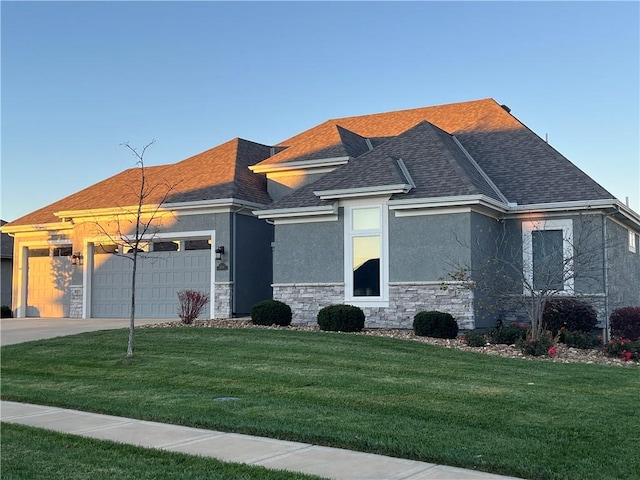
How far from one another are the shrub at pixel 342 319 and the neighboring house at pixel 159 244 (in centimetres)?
534

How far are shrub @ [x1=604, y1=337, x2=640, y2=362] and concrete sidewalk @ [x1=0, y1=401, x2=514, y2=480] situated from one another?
384 inches

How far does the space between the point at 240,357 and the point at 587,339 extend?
27.0 feet

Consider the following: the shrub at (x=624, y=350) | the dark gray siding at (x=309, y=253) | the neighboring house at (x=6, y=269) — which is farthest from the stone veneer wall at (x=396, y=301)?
the neighboring house at (x=6, y=269)

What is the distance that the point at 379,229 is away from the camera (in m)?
18.5

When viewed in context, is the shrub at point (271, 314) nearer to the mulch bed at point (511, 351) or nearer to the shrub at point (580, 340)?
the mulch bed at point (511, 351)

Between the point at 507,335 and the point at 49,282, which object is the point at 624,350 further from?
the point at 49,282

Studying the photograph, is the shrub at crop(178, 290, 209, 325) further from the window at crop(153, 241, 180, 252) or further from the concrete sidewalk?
the concrete sidewalk

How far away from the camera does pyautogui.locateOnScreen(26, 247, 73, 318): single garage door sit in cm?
2653

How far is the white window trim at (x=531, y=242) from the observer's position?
59.7ft

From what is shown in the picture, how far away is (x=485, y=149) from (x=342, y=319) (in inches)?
326

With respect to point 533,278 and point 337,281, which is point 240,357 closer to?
point 337,281

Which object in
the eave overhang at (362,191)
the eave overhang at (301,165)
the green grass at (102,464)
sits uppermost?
the eave overhang at (301,165)

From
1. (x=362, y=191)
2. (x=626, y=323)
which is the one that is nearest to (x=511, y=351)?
(x=626, y=323)

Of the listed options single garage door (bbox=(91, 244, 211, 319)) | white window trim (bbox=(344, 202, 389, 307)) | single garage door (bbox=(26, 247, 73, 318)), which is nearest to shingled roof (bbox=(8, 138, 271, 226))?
single garage door (bbox=(26, 247, 73, 318))
